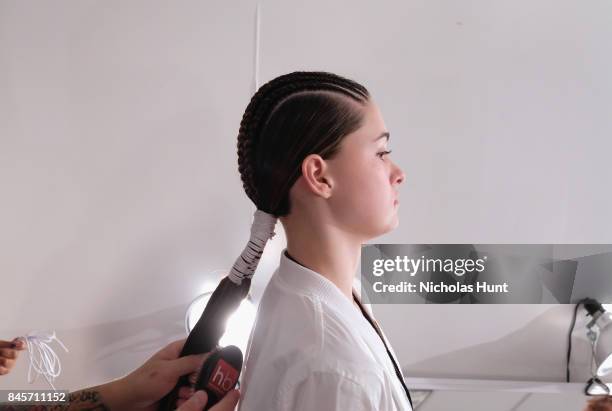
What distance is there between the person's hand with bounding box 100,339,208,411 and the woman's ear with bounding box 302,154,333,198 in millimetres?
318

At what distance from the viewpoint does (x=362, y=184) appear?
2.43 ft

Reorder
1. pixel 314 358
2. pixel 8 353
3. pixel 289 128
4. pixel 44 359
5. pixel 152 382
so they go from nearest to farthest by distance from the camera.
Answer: pixel 314 358 → pixel 289 128 → pixel 152 382 → pixel 8 353 → pixel 44 359

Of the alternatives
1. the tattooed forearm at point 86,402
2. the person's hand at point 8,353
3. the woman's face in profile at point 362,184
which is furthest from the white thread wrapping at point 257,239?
the person's hand at point 8,353

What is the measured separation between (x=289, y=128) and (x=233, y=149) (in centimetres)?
99

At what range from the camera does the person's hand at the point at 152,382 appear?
0.83m

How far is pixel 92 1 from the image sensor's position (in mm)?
1703

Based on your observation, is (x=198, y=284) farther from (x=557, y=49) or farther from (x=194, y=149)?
(x=557, y=49)

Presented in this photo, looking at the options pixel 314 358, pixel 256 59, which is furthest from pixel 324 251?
pixel 256 59

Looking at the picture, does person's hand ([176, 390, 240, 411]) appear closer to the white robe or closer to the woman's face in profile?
the white robe

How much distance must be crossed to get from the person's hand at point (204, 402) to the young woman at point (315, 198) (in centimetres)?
3

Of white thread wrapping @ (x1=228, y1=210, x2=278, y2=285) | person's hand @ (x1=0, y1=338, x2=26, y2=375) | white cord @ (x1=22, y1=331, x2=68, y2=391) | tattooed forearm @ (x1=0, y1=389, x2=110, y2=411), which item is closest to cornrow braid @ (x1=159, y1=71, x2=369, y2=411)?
white thread wrapping @ (x1=228, y1=210, x2=278, y2=285)

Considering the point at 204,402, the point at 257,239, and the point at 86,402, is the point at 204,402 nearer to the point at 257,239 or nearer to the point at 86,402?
the point at 257,239

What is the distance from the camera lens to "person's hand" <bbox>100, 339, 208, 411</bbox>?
2.72 ft

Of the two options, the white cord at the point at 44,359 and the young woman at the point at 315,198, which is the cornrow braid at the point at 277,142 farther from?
the white cord at the point at 44,359
